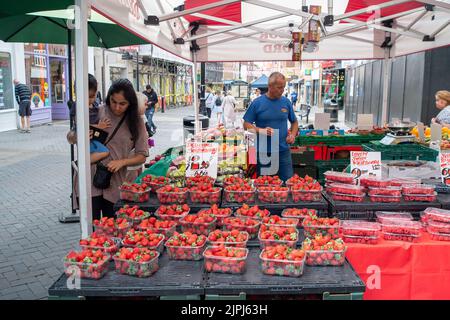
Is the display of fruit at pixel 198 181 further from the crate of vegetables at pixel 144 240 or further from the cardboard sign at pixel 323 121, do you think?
the cardboard sign at pixel 323 121

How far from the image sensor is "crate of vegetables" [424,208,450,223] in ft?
10.7

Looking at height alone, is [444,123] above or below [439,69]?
below

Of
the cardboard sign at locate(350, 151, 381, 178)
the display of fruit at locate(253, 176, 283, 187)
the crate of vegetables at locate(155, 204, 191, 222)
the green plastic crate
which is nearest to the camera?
the crate of vegetables at locate(155, 204, 191, 222)

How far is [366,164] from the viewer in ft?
13.8

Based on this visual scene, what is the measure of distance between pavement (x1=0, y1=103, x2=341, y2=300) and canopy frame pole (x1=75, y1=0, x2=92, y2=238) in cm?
142

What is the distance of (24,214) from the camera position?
6828mm

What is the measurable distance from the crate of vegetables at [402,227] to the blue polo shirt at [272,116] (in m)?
2.47

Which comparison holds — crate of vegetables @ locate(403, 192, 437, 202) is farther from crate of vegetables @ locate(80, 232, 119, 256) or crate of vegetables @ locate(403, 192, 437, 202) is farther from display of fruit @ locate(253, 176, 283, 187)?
crate of vegetables @ locate(80, 232, 119, 256)

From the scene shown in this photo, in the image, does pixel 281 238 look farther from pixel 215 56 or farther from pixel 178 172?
pixel 215 56

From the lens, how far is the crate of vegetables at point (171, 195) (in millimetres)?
3738

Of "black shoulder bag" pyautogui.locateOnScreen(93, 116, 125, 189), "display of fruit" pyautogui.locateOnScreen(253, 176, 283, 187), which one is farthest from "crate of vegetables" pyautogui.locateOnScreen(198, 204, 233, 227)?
"black shoulder bag" pyautogui.locateOnScreen(93, 116, 125, 189)

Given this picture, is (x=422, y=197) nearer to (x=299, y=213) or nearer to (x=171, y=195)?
(x=299, y=213)
